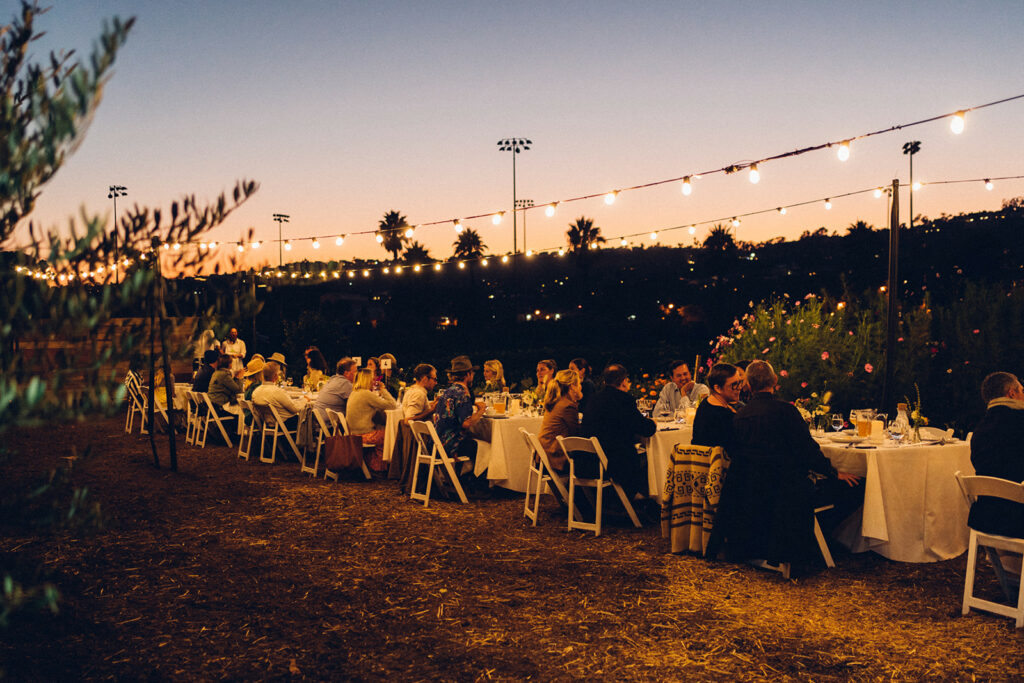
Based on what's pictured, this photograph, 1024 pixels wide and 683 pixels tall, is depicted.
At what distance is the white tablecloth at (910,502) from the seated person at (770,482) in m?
0.34

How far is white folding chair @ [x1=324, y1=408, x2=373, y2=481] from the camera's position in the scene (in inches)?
292

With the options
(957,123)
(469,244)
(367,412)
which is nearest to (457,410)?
(367,412)

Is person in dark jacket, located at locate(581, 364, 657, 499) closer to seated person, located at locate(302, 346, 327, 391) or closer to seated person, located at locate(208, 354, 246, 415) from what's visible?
seated person, located at locate(302, 346, 327, 391)

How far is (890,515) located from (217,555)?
4.39m

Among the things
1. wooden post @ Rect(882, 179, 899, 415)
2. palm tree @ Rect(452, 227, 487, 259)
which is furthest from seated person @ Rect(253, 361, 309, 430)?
palm tree @ Rect(452, 227, 487, 259)

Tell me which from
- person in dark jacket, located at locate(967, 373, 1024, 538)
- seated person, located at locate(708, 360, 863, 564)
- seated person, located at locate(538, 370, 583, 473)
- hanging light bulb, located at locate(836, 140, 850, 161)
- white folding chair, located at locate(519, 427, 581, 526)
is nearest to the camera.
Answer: person in dark jacket, located at locate(967, 373, 1024, 538)

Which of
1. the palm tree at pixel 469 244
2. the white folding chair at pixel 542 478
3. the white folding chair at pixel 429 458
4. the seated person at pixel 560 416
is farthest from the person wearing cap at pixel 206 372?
the palm tree at pixel 469 244

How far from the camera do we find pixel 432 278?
3634 cm

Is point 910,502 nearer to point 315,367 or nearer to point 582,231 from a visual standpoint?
point 315,367

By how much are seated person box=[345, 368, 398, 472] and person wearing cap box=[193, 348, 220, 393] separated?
332 centimetres

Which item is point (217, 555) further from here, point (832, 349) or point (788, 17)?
point (788, 17)

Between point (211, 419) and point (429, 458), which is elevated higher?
point (429, 458)

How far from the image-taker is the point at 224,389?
32.1 feet

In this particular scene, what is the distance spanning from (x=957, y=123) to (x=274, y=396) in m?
6.83
